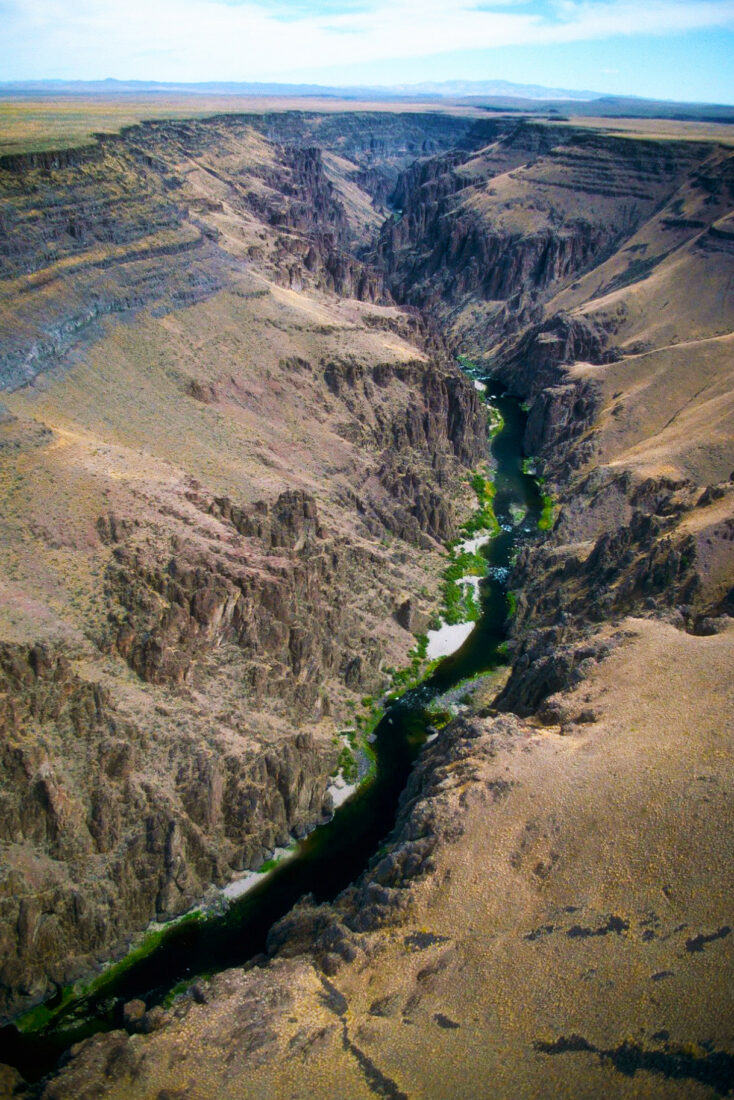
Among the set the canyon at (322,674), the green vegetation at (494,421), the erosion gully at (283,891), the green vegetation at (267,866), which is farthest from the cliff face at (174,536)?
the green vegetation at (494,421)

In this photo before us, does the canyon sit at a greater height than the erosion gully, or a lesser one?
greater

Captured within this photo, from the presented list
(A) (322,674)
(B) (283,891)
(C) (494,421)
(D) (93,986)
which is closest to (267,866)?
(B) (283,891)

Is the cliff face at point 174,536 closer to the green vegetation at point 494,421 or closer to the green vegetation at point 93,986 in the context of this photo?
the green vegetation at point 93,986

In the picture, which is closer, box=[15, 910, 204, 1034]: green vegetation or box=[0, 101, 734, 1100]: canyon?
box=[0, 101, 734, 1100]: canyon

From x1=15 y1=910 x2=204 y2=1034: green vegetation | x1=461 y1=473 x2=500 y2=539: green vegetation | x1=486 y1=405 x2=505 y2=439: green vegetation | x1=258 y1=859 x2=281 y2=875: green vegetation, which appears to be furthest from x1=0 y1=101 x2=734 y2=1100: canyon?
x1=486 y1=405 x2=505 y2=439: green vegetation

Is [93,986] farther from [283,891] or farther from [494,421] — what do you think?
[494,421]

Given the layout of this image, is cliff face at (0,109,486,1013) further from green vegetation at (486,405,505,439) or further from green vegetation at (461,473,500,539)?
green vegetation at (486,405,505,439)
